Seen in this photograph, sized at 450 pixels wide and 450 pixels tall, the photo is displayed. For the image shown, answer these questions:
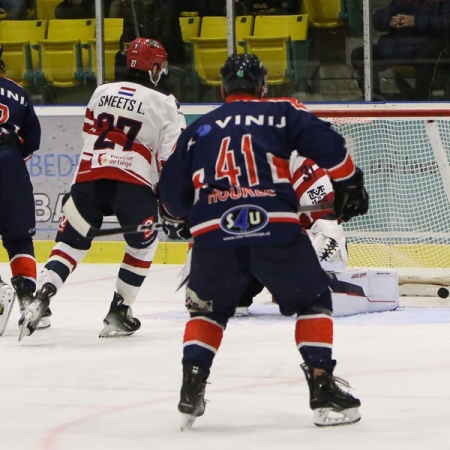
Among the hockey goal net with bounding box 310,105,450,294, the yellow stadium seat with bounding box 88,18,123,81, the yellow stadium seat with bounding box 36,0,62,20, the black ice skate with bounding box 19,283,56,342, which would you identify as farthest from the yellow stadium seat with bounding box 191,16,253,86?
the black ice skate with bounding box 19,283,56,342

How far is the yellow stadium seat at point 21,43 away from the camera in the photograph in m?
9.08

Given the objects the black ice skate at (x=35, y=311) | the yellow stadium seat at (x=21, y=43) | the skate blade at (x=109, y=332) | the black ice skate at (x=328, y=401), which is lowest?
the skate blade at (x=109, y=332)

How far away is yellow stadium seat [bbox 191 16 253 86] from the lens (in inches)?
333

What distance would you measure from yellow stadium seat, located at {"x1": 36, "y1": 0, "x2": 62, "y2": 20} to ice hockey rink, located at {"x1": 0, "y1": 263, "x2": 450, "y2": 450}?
11.1 ft

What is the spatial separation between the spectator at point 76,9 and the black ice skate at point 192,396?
18.7ft

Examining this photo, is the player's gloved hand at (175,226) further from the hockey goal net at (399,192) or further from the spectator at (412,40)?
the spectator at (412,40)

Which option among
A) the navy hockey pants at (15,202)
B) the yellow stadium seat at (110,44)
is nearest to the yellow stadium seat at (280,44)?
the yellow stadium seat at (110,44)

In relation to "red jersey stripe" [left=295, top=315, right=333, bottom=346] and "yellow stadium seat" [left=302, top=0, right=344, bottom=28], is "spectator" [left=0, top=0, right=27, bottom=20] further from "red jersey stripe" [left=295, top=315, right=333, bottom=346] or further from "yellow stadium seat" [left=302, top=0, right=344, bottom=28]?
"red jersey stripe" [left=295, top=315, right=333, bottom=346]

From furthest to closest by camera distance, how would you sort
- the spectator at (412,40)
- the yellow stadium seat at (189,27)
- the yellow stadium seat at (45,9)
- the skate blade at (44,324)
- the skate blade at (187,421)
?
the yellow stadium seat at (45,9), the yellow stadium seat at (189,27), the spectator at (412,40), the skate blade at (44,324), the skate blade at (187,421)

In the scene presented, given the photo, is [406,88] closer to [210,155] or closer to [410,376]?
[410,376]

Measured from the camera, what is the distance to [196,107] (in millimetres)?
8344

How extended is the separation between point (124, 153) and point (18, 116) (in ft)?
1.83

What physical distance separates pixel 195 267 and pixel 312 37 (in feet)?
16.6

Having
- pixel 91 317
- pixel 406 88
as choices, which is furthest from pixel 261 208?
pixel 406 88
